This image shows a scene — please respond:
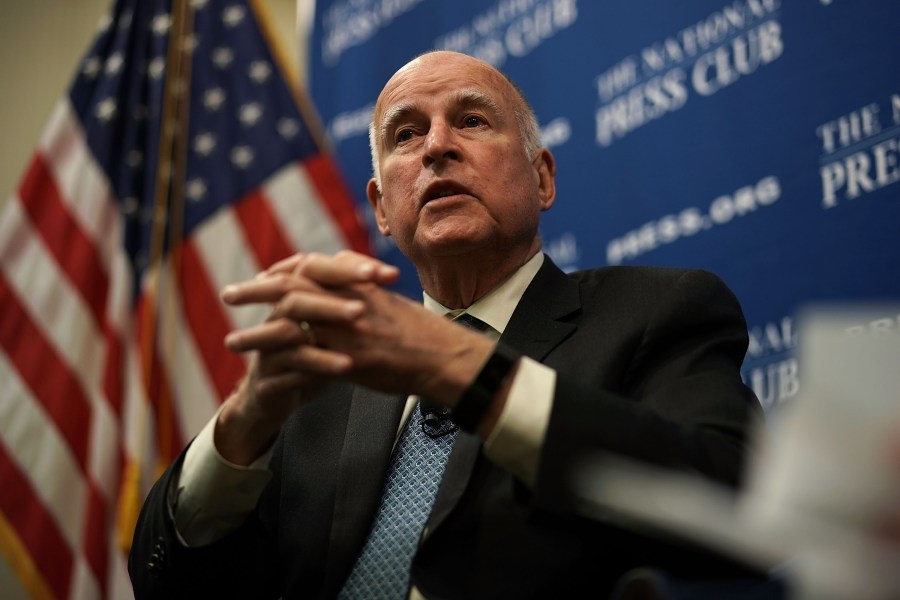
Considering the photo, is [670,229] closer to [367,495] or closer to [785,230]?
[785,230]

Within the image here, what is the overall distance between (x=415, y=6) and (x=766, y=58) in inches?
58.4

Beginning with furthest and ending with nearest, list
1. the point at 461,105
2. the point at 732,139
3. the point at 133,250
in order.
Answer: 1. the point at 133,250
2. the point at 732,139
3. the point at 461,105

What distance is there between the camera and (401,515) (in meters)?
1.53

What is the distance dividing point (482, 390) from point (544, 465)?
0.13 m

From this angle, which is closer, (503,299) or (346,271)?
(346,271)

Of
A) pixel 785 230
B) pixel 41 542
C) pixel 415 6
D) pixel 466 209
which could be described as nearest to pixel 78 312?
pixel 41 542

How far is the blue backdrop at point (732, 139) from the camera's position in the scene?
2.13m

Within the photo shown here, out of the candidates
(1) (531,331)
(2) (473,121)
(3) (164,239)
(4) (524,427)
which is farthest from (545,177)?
(3) (164,239)

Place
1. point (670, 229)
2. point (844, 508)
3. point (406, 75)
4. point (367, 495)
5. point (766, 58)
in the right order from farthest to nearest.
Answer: point (670, 229) → point (766, 58) → point (406, 75) → point (367, 495) → point (844, 508)

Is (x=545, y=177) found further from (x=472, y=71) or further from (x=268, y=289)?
(x=268, y=289)

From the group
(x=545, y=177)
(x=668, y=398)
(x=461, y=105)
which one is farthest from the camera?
(x=545, y=177)

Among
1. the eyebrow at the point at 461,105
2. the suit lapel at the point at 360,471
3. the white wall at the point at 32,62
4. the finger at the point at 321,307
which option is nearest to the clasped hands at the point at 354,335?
the finger at the point at 321,307

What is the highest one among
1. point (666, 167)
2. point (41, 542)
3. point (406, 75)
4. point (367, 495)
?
point (406, 75)

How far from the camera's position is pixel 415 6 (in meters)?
3.52
